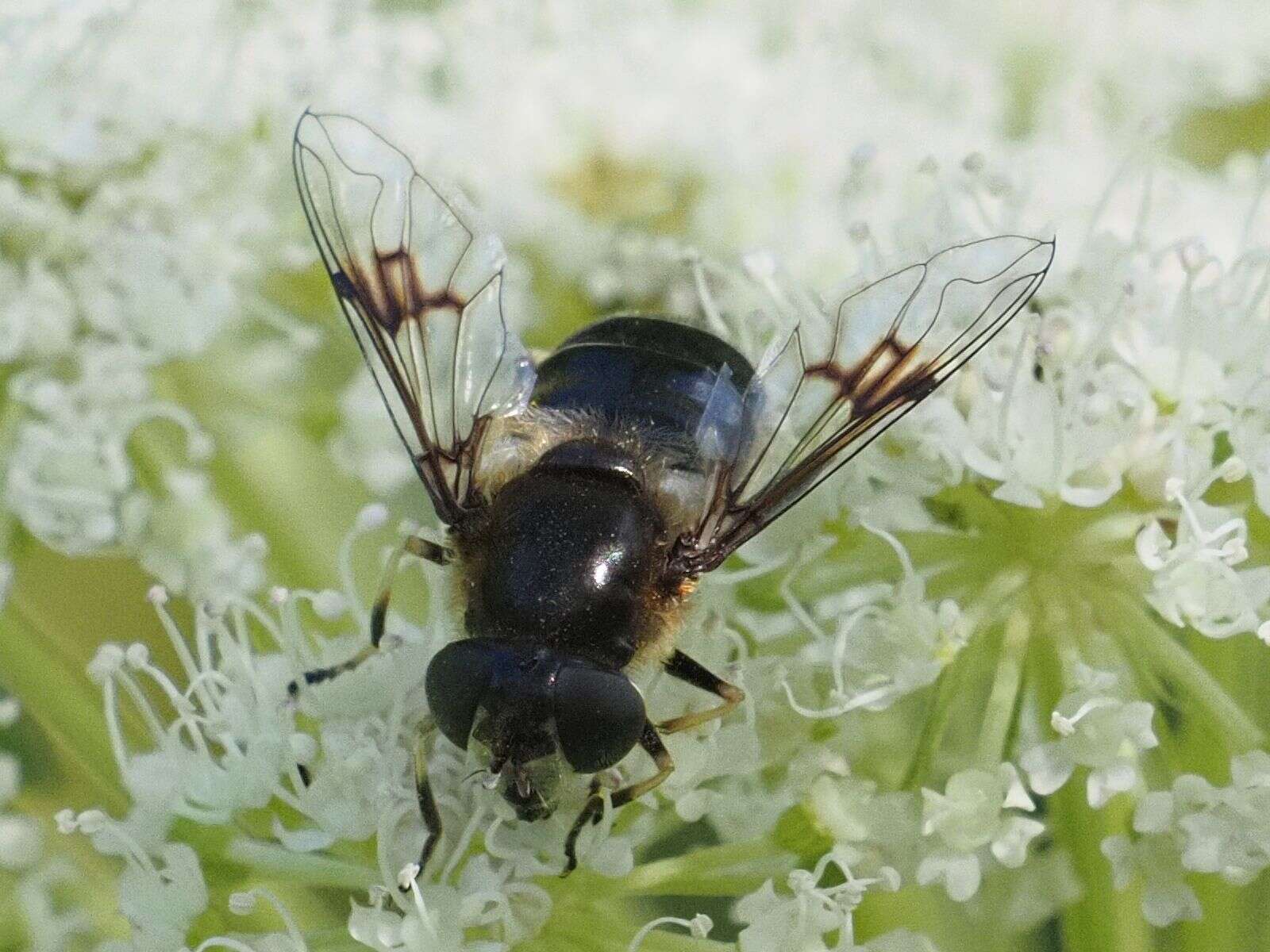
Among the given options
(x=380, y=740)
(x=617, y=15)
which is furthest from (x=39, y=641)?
(x=617, y=15)

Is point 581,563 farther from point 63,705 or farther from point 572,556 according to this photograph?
point 63,705

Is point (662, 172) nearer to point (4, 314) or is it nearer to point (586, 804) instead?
point (4, 314)

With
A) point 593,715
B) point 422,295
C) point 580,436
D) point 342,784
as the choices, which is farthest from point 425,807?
point 422,295

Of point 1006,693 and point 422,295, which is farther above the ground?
point 422,295

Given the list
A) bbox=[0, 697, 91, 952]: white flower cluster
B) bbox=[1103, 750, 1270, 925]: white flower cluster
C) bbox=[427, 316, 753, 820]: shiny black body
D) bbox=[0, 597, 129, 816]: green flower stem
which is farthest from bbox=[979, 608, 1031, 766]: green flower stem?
bbox=[0, 697, 91, 952]: white flower cluster

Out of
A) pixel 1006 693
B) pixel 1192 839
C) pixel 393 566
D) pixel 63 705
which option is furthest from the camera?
pixel 63 705

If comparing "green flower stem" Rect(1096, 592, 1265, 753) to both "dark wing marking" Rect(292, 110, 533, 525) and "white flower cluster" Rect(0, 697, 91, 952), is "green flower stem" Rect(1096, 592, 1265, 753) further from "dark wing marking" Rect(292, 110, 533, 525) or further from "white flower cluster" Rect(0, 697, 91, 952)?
"white flower cluster" Rect(0, 697, 91, 952)
